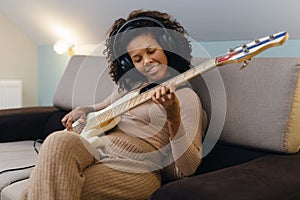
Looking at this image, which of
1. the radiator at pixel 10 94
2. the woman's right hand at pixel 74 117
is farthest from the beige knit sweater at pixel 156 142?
the radiator at pixel 10 94

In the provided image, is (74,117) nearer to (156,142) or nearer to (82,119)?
(82,119)

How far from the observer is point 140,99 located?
1360 mm

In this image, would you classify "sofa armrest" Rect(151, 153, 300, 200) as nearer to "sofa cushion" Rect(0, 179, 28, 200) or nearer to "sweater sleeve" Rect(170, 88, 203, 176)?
"sweater sleeve" Rect(170, 88, 203, 176)

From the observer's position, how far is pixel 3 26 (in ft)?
11.2

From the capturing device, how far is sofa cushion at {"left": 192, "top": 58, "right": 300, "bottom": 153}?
1365mm

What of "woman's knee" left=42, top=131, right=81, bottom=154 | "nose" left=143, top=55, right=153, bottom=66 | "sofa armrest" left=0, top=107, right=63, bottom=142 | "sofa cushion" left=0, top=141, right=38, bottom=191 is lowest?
"sofa cushion" left=0, top=141, right=38, bottom=191

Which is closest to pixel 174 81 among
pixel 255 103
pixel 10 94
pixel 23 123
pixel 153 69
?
pixel 153 69

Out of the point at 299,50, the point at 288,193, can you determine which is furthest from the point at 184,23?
the point at 288,193

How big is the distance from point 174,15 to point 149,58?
2.60ft

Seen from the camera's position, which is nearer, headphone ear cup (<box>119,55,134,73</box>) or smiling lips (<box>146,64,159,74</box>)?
smiling lips (<box>146,64,159,74</box>)

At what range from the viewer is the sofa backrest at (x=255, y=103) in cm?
137

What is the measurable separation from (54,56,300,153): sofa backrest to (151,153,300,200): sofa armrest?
5.6 inches

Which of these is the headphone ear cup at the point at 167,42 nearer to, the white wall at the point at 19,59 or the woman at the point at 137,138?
the woman at the point at 137,138

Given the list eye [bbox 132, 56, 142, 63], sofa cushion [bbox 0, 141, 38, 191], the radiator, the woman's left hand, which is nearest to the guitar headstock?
the woman's left hand
